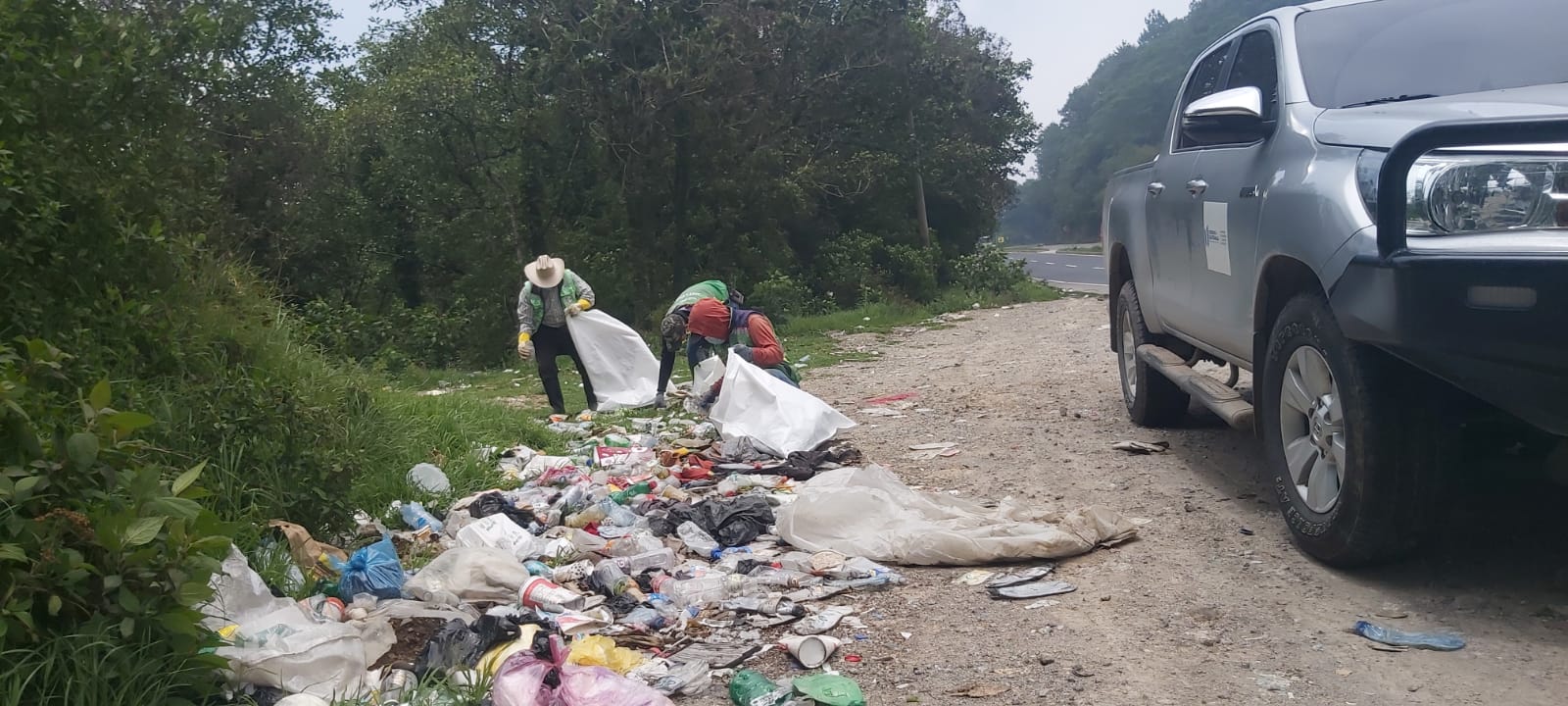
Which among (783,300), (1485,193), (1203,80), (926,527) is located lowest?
(783,300)

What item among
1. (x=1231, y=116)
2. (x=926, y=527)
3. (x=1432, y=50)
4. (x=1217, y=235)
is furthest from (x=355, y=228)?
(x=1432, y=50)

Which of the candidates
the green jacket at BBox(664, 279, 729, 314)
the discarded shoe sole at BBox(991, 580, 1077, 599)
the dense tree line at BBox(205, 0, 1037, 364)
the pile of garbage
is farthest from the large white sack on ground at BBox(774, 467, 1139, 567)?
the dense tree line at BBox(205, 0, 1037, 364)

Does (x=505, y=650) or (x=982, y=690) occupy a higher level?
(x=505, y=650)

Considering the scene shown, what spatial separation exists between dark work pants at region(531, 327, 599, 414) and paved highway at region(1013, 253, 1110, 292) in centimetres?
1635

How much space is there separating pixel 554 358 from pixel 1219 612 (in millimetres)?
6767

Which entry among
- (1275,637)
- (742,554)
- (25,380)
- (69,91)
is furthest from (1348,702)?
(69,91)

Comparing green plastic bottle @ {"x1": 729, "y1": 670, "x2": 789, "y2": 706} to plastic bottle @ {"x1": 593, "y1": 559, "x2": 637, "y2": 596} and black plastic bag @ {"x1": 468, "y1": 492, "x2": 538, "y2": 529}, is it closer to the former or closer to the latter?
plastic bottle @ {"x1": 593, "y1": 559, "x2": 637, "y2": 596}

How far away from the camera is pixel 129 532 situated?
107 inches

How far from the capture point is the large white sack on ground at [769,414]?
672cm

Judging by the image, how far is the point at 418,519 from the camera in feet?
17.6

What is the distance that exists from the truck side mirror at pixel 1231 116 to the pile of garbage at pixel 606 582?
1.54 metres

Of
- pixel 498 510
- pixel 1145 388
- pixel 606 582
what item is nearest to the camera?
pixel 606 582

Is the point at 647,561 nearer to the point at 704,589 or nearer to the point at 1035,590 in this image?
the point at 704,589

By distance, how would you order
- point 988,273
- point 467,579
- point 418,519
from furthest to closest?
1. point 988,273
2. point 418,519
3. point 467,579
